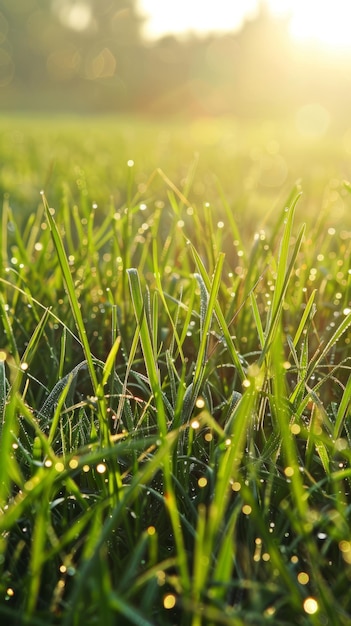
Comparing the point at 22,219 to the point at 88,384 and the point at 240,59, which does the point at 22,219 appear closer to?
the point at 88,384

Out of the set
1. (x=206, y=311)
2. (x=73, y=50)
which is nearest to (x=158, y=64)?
(x=73, y=50)

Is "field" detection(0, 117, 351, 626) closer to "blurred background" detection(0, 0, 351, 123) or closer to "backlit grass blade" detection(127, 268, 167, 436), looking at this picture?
"backlit grass blade" detection(127, 268, 167, 436)

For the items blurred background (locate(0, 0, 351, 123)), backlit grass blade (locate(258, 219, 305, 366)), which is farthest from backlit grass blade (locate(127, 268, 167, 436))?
blurred background (locate(0, 0, 351, 123))

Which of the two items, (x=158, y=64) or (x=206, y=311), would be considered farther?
(x=158, y=64)

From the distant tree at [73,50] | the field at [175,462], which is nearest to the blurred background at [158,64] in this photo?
the distant tree at [73,50]

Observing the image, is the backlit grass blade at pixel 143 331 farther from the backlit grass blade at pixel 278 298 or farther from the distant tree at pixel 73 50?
Answer: the distant tree at pixel 73 50

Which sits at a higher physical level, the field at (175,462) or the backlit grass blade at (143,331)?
the backlit grass blade at (143,331)

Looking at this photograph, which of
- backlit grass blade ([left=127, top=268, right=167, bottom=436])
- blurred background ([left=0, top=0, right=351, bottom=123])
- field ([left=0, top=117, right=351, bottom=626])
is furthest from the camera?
blurred background ([left=0, top=0, right=351, bottom=123])

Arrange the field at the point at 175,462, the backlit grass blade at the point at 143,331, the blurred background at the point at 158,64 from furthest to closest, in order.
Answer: the blurred background at the point at 158,64
the backlit grass blade at the point at 143,331
the field at the point at 175,462

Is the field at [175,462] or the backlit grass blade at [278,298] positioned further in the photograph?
the backlit grass blade at [278,298]

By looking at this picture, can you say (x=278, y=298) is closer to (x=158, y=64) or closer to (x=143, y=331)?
(x=143, y=331)

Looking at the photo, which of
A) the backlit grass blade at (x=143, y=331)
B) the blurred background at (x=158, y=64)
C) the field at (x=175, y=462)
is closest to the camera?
the field at (x=175, y=462)

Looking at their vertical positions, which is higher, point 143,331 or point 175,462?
point 143,331
